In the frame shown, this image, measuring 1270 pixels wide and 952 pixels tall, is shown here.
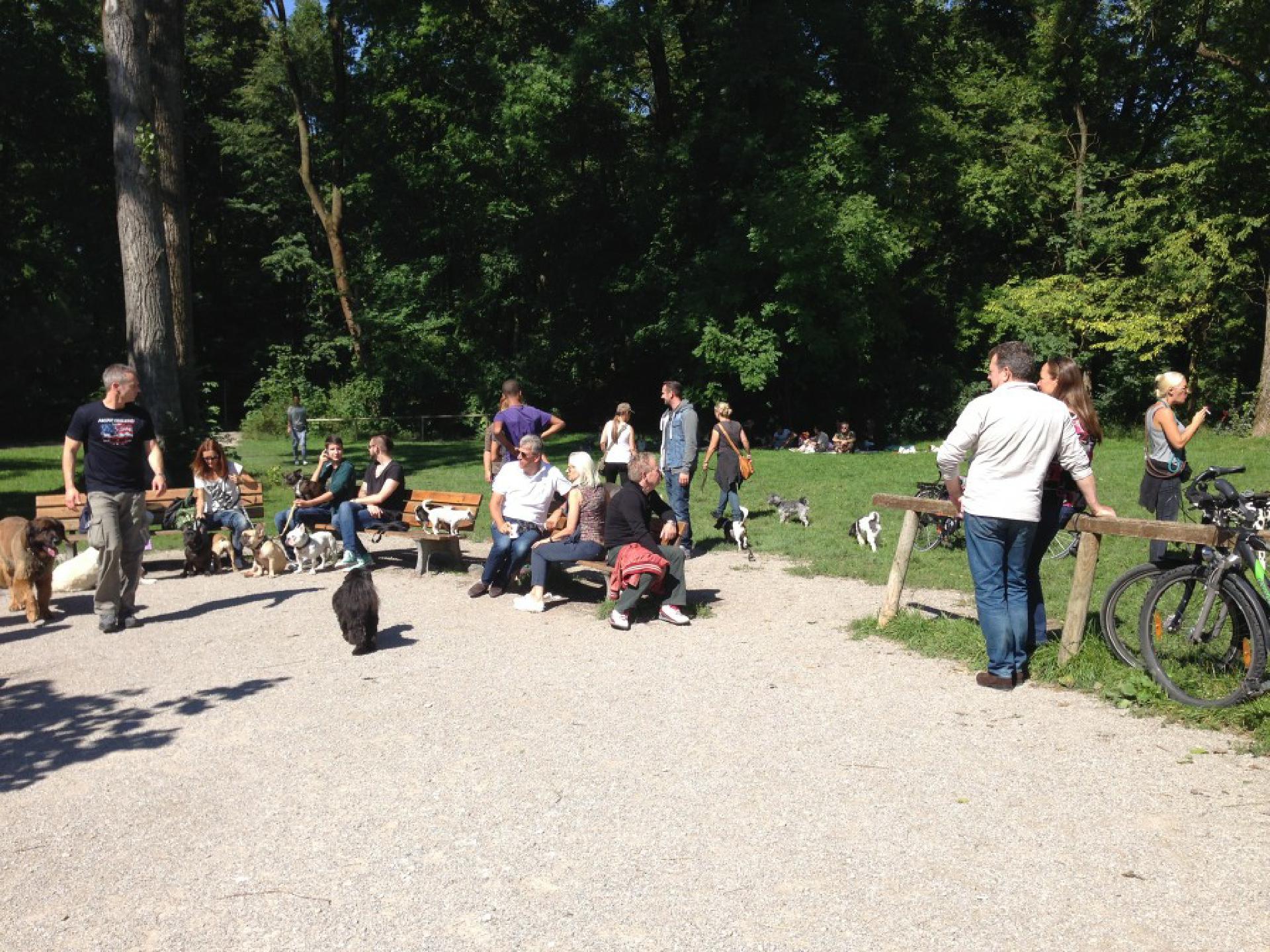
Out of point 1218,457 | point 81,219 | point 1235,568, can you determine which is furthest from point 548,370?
point 1235,568

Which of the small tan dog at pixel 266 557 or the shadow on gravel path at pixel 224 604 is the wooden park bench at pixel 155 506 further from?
the shadow on gravel path at pixel 224 604

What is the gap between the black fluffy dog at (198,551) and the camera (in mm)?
10719

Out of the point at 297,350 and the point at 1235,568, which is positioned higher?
the point at 297,350

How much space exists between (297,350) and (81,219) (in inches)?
334

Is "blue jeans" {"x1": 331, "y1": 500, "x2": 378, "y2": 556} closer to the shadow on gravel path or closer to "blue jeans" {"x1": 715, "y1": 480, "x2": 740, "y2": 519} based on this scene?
the shadow on gravel path

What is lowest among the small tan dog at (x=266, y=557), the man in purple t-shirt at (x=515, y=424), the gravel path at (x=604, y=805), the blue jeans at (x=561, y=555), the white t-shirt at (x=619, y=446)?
the gravel path at (x=604, y=805)

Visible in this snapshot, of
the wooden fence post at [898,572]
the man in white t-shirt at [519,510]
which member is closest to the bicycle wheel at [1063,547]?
the wooden fence post at [898,572]

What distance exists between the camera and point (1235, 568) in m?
5.47

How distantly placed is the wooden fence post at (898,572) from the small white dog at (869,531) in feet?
11.6

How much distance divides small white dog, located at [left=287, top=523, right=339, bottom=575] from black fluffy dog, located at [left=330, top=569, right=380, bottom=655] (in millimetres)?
3671

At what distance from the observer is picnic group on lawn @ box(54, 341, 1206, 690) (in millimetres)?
5875

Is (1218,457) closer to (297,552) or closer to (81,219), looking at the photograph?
(297,552)

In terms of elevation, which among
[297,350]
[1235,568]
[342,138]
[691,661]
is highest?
[342,138]

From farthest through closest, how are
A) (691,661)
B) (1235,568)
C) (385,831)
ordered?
1. (691,661)
2. (1235,568)
3. (385,831)
